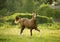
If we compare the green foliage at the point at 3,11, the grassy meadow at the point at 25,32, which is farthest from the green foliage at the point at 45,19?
the green foliage at the point at 3,11

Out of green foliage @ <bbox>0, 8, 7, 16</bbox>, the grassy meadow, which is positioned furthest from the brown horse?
green foliage @ <bbox>0, 8, 7, 16</bbox>

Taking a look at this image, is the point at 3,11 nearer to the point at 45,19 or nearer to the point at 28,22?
the point at 28,22

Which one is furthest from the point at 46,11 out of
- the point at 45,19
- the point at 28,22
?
the point at 28,22

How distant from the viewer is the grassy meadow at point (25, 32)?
6230 millimetres

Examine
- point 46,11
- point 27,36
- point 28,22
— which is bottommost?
point 27,36

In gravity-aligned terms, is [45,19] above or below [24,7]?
below

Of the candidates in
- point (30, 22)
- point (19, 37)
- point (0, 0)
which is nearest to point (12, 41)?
point (19, 37)

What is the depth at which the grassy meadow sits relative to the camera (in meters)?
6.23

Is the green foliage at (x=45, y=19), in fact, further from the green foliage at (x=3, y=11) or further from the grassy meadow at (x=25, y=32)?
the green foliage at (x=3, y=11)

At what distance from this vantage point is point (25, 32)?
20.8 ft

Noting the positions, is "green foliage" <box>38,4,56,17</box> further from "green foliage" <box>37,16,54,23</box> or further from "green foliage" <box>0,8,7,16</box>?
"green foliage" <box>0,8,7,16</box>

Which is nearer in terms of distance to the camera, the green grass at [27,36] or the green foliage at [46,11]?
the green grass at [27,36]

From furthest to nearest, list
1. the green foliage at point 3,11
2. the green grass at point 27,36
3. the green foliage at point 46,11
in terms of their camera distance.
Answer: the green foliage at point 3,11 < the green foliage at point 46,11 < the green grass at point 27,36

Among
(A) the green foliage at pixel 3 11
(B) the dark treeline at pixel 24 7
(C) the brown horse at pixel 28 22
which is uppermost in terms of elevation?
(B) the dark treeline at pixel 24 7
